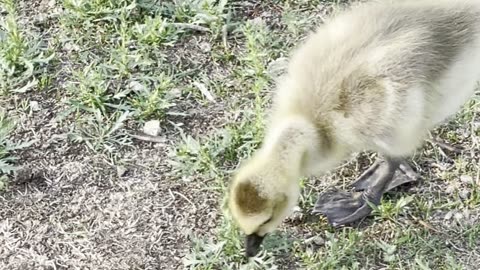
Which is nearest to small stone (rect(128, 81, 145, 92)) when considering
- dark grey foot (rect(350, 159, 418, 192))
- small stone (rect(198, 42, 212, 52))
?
small stone (rect(198, 42, 212, 52))

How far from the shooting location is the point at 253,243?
2.68 meters

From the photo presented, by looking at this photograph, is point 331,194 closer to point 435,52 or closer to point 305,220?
point 305,220

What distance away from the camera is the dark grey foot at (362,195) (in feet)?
9.66

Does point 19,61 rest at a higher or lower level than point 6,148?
higher

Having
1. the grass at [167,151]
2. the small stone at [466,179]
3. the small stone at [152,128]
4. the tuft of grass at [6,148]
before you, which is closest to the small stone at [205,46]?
the grass at [167,151]

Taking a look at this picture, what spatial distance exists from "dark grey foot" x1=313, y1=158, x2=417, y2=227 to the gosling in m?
0.21

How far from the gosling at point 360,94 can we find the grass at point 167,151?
29cm

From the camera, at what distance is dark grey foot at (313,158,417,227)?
9.66ft

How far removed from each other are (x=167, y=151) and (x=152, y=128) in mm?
106

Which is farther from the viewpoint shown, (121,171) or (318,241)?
(121,171)

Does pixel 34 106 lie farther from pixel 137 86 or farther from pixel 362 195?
pixel 362 195

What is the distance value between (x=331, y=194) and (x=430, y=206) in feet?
1.05

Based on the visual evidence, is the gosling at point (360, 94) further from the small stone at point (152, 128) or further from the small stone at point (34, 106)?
the small stone at point (34, 106)

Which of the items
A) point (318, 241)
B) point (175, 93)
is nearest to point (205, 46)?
point (175, 93)
